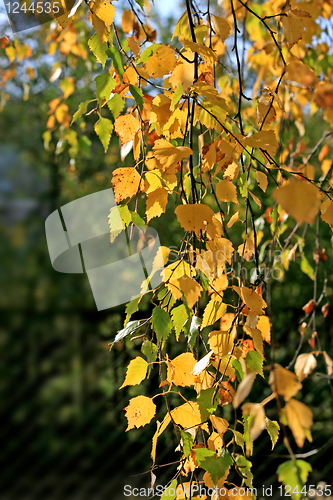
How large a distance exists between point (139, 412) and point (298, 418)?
345 mm

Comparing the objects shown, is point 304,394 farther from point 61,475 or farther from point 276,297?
point 61,475

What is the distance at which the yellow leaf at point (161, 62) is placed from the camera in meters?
0.67

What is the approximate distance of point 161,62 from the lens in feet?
2.21

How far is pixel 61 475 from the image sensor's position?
2.29 meters

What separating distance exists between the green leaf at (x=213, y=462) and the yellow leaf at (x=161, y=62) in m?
0.63

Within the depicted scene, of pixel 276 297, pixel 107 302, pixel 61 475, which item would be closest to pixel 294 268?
pixel 276 297

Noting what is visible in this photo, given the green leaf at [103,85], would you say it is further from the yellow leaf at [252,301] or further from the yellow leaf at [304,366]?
the yellow leaf at [304,366]

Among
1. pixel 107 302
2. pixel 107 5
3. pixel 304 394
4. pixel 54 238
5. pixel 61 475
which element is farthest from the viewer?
pixel 304 394

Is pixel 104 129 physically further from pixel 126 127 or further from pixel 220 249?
pixel 220 249

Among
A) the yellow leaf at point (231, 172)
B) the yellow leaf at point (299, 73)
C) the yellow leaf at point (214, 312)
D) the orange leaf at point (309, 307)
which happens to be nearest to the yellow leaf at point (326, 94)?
the yellow leaf at point (299, 73)

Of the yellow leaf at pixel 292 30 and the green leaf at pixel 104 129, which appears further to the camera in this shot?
the green leaf at pixel 104 129

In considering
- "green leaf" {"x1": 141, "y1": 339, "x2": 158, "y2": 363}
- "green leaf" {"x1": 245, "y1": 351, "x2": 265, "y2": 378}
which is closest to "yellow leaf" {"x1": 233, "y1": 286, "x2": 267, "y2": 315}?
"green leaf" {"x1": 245, "y1": 351, "x2": 265, "y2": 378}

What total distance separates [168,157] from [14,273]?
3.03m

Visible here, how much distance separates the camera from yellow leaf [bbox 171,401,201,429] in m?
0.71
